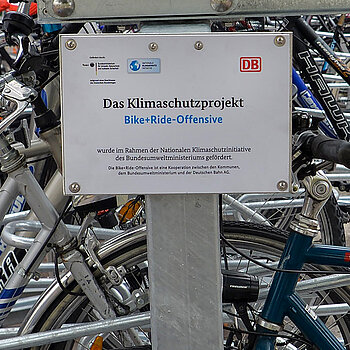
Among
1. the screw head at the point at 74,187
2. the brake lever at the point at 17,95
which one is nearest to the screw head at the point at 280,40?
the screw head at the point at 74,187

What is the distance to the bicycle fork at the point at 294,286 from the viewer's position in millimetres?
1614

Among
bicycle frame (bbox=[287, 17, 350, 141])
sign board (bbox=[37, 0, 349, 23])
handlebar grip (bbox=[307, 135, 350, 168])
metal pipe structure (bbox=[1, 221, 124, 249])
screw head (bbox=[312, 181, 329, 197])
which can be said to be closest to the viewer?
sign board (bbox=[37, 0, 349, 23])

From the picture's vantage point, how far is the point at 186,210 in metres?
1.09

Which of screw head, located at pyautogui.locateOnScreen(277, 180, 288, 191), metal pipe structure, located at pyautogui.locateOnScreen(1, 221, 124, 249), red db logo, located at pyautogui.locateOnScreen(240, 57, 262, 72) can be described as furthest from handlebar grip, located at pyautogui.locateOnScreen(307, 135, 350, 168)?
Answer: metal pipe structure, located at pyautogui.locateOnScreen(1, 221, 124, 249)

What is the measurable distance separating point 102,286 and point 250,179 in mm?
1020

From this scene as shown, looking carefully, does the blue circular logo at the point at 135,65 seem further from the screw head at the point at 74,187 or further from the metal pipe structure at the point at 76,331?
the metal pipe structure at the point at 76,331

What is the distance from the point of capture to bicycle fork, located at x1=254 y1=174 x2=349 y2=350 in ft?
5.30

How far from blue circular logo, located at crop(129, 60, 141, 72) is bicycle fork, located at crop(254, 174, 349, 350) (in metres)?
0.70

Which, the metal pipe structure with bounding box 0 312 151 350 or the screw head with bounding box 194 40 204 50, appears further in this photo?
the metal pipe structure with bounding box 0 312 151 350

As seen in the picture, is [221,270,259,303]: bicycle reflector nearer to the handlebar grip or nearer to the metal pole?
the handlebar grip

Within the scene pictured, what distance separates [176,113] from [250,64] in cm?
13

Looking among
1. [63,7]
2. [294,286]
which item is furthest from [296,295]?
[63,7]

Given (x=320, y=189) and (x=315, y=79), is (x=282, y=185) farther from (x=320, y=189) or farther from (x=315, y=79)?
(x=315, y=79)

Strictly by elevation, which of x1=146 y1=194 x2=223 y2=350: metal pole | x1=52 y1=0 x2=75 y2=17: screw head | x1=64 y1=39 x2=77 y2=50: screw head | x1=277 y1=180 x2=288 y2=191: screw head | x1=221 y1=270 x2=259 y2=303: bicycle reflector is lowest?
x1=221 y1=270 x2=259 y2=303: bicycle reflector
